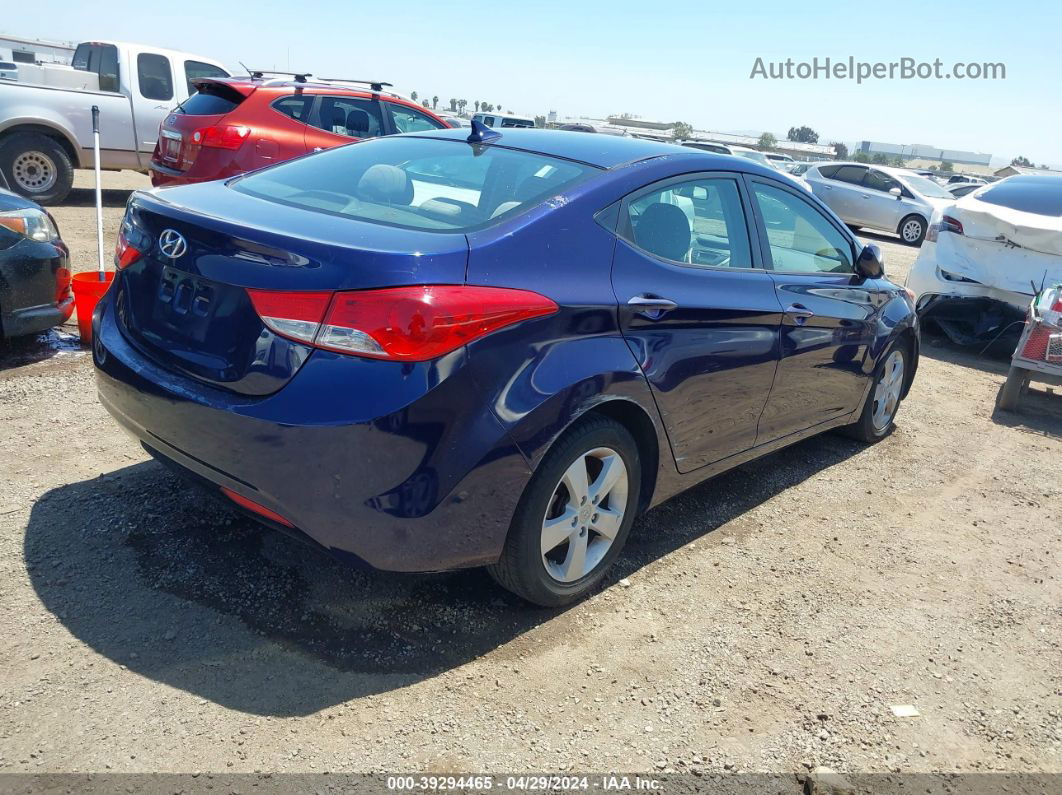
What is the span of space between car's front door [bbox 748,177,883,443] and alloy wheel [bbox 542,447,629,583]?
1.15 meters

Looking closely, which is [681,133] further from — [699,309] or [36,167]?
[699,309]

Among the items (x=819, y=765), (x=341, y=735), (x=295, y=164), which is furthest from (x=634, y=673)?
(x=295, y=164)

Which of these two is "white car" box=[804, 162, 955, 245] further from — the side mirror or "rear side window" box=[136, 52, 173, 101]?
the side mirror

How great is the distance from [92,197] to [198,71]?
2.37m

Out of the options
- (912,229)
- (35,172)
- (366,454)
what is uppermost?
(366,454)

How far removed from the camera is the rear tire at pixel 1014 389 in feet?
20.8

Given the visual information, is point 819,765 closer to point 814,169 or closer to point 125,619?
point 125,619

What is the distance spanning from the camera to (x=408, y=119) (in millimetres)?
9492

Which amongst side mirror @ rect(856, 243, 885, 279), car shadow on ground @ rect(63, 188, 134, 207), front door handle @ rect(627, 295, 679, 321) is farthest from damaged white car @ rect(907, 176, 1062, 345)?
car shadow on ground @ rect(63, 188, 134, 207)

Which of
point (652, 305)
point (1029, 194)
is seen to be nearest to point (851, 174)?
point (1029, 194)

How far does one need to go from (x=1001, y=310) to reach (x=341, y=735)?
25.3 ft

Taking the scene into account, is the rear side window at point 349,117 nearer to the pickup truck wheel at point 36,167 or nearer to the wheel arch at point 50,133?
the wheel arch at point 50,133

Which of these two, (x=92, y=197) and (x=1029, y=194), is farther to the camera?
(x=92, y=197)

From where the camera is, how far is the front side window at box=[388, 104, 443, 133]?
30.8 ft
